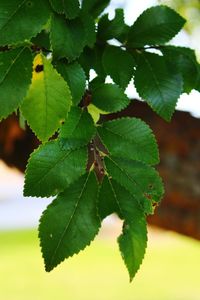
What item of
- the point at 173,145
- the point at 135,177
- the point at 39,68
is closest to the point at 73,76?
the point at 39,68

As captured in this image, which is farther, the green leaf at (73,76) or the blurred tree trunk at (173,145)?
the blurred tree trunk at (173,145)

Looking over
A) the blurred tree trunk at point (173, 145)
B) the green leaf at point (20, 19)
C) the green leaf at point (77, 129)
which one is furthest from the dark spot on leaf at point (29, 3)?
the blurred tree trunk at point (173, 145)

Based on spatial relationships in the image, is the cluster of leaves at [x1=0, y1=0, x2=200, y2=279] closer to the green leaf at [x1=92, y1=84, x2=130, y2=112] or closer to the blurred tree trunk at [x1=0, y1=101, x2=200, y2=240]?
the green leaf at [x1=92, y1=84, x2=130, y2=112]

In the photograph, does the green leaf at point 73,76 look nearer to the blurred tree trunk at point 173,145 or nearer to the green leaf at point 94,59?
the green leaf at point 94,59

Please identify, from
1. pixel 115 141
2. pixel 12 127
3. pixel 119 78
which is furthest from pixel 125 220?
pixel 12 127

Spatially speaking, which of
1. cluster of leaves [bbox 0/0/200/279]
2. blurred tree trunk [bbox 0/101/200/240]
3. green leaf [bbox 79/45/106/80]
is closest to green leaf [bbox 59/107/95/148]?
cluster of leaves [bbox 0/0/200/279]

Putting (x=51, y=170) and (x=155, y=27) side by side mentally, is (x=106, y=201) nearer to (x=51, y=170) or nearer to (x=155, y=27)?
(x=51, y=170)
